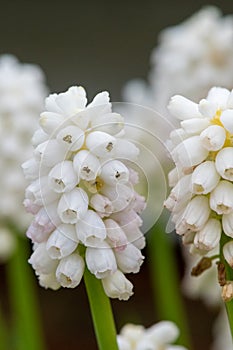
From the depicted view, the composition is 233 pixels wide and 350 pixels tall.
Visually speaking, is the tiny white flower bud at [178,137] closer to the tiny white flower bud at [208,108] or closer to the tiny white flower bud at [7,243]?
the tiny white flower bud at [208,108]

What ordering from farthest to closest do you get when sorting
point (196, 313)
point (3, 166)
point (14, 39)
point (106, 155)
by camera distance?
point (14, 39)
point (196, 313)
point (3, 166)
point (106, 155)

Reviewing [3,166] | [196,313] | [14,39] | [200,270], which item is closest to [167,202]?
[200,270]

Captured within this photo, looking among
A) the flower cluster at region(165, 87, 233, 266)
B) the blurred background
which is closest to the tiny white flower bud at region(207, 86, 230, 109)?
the flower cluster at region(165, 87, 233, 266)

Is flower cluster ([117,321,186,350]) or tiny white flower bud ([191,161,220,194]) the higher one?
tiny white flower bud ([191,161,220,194])

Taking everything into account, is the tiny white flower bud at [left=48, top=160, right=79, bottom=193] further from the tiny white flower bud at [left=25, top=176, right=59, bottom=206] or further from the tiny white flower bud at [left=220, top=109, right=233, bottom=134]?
the tiny white flower bud at [left=220, top=109, right=233, bottom=134]

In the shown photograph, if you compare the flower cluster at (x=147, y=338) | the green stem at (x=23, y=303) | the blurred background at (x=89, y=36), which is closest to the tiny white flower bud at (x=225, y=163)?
the flower cluster at (x=147, y=338)

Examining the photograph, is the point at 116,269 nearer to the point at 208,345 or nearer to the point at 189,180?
the point at 189,180
